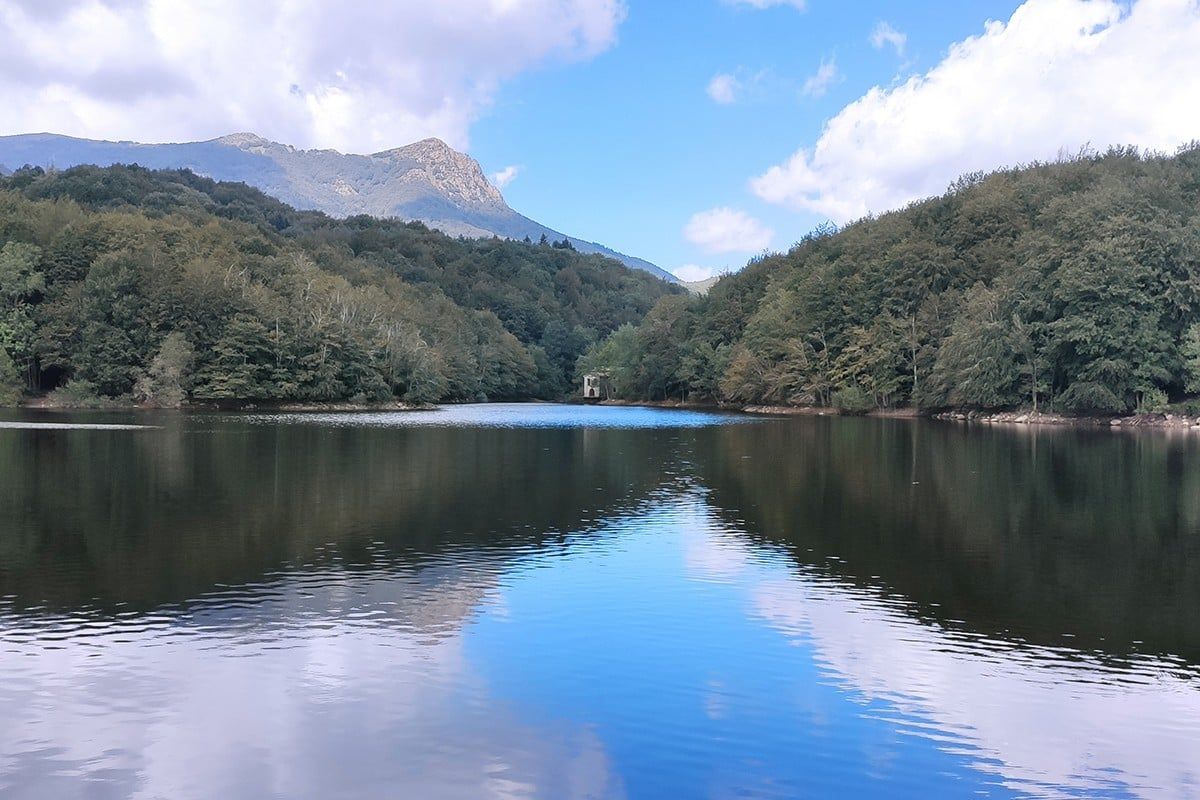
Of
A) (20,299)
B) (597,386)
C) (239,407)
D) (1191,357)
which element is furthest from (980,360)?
(20,299)

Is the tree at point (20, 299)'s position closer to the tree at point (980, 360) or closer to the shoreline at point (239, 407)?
the shoreline at point (239, 407)

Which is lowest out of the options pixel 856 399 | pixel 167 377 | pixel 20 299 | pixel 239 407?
pixel 239 407

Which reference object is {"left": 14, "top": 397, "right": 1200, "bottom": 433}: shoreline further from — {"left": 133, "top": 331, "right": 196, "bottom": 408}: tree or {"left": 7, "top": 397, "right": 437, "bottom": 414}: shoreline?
{"left": 133, "top": 331, "right": 196, "bottom": 408}: tree

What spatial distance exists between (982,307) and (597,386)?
75.9 m

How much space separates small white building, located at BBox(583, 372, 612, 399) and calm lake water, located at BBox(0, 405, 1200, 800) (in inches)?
4457

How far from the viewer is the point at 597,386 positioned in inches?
5546

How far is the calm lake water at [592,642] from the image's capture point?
8.16 m

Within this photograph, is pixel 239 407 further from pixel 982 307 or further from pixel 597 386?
pixel 982 307

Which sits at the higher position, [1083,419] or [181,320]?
[181,320]

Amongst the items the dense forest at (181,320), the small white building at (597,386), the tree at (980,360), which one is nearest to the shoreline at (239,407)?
the dense forest at (181,320)

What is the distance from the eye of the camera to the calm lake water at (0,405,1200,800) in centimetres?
816

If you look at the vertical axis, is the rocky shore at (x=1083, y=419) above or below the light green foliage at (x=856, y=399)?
below

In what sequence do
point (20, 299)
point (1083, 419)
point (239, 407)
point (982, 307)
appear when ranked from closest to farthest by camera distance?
point (1083, 419) → point (982, 307) → point (239, 407) → point (20, 299)

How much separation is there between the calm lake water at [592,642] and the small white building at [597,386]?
113201 mm
